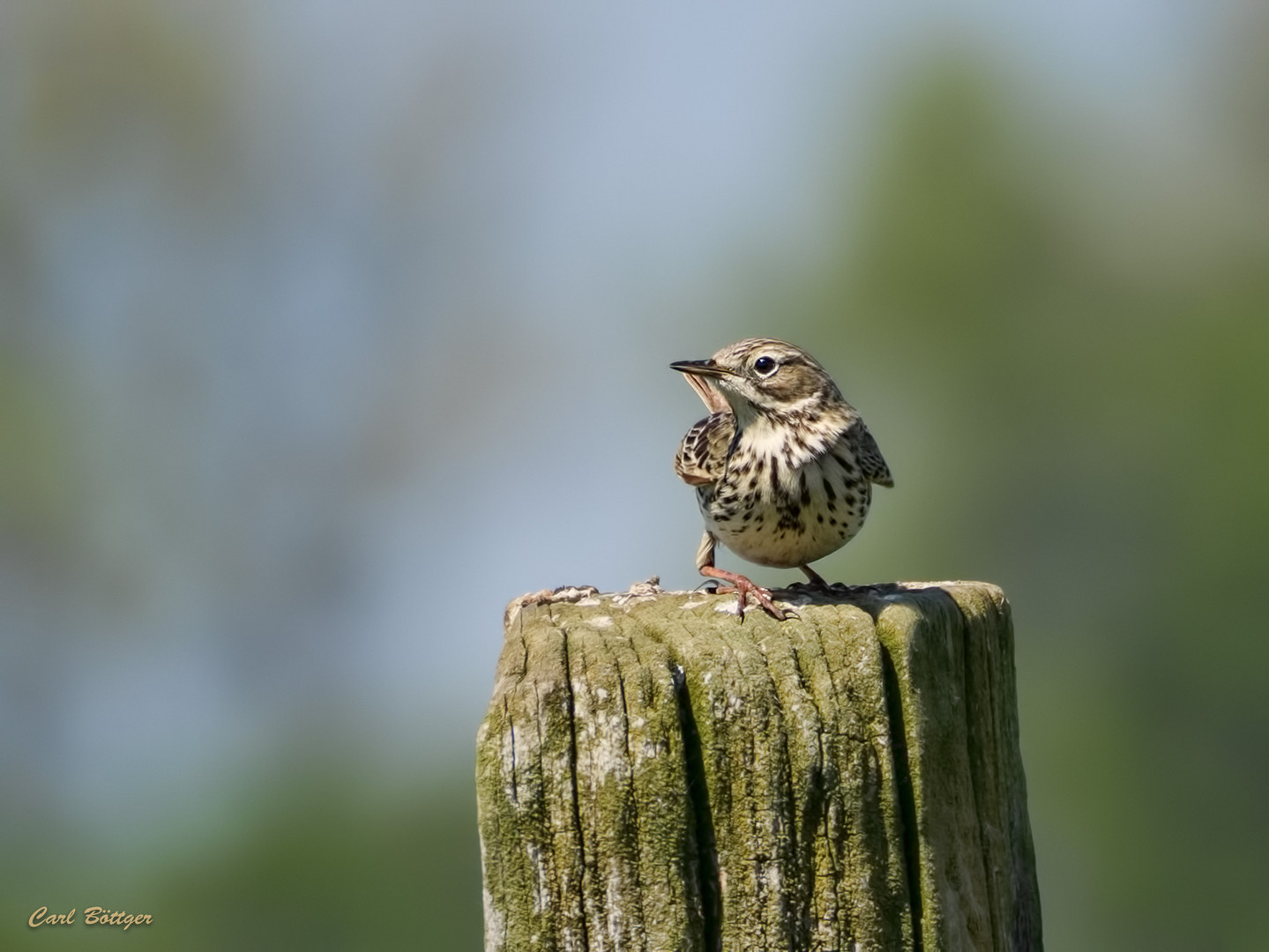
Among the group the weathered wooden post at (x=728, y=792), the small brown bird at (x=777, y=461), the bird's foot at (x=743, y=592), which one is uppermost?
the small brown bird at (x=777, y=461)

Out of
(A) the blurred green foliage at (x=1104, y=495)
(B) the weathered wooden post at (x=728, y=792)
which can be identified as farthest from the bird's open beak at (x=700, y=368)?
(A) the blurred green foliage at (x=1104, y=495)

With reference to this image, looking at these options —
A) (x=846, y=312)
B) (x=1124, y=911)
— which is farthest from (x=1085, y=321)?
(x=1124, y=911)

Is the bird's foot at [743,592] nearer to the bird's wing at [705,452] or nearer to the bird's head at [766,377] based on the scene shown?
the bird's wing at [705,452]

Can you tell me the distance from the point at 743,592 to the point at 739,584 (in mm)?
418

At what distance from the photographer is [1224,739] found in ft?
72.9

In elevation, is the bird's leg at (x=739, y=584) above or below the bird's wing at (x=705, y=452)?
below

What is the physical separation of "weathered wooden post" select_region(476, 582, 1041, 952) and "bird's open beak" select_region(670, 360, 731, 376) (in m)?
3.26

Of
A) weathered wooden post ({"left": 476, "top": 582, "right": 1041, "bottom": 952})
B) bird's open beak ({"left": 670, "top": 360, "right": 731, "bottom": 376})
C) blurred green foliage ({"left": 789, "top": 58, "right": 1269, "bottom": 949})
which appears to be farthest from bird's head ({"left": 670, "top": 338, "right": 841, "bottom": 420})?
blurred green foliage ({"left": 789, "top": 58, "right": 1269, "bottom": 949})

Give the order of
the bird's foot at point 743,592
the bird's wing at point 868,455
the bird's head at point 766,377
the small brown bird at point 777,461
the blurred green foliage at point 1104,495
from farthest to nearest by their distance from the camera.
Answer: the blurred green foliage at point 1104,495
the bird's head at point 766,377
the bird's wing at point 868,455
the small brown bird at point 777,461
the bird's foot at point 743,592

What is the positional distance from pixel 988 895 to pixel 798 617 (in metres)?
0.88

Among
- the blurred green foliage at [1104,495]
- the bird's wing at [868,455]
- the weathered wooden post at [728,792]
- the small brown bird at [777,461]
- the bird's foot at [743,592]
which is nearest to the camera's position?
the weathered wooden post at [728,792]

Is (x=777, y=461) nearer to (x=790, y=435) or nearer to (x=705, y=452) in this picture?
(x=790, y=435)

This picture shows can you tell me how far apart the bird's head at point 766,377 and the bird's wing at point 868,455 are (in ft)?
0.74

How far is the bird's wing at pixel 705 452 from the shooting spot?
7.00 m
